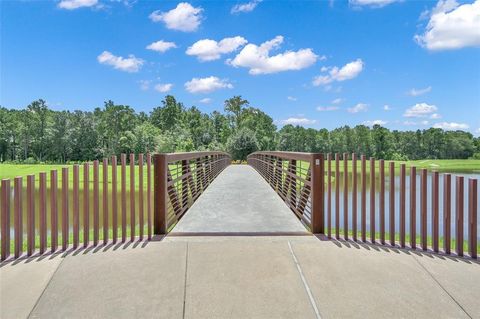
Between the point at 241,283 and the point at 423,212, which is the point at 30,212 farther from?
the point at 423,212

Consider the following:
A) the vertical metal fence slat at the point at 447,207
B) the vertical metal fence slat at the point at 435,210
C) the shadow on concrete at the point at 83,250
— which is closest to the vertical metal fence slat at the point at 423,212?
the vertical metal fence slat at the point at 435,210

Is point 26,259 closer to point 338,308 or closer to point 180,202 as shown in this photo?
point 180,202

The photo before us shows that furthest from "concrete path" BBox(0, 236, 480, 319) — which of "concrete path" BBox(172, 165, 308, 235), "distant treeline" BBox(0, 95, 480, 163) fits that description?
"distant treeline" BBox(0, 95, 480, 163)

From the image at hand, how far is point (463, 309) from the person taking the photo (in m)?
2.69

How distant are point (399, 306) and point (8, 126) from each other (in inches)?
3248

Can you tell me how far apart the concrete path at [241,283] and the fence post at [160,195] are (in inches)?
22.8

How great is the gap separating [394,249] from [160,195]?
9.66 feet

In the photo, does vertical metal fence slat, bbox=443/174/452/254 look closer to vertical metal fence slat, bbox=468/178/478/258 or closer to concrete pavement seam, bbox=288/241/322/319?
vertical metal fence slat, bbox=468/178/478/258

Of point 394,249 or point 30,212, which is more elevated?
point 30,212

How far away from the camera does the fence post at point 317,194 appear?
4.46m

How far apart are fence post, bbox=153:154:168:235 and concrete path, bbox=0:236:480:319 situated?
578 mm

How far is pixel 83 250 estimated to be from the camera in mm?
3799

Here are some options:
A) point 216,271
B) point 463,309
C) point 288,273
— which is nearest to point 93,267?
point 216,271

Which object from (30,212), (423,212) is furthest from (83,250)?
(423,212)
